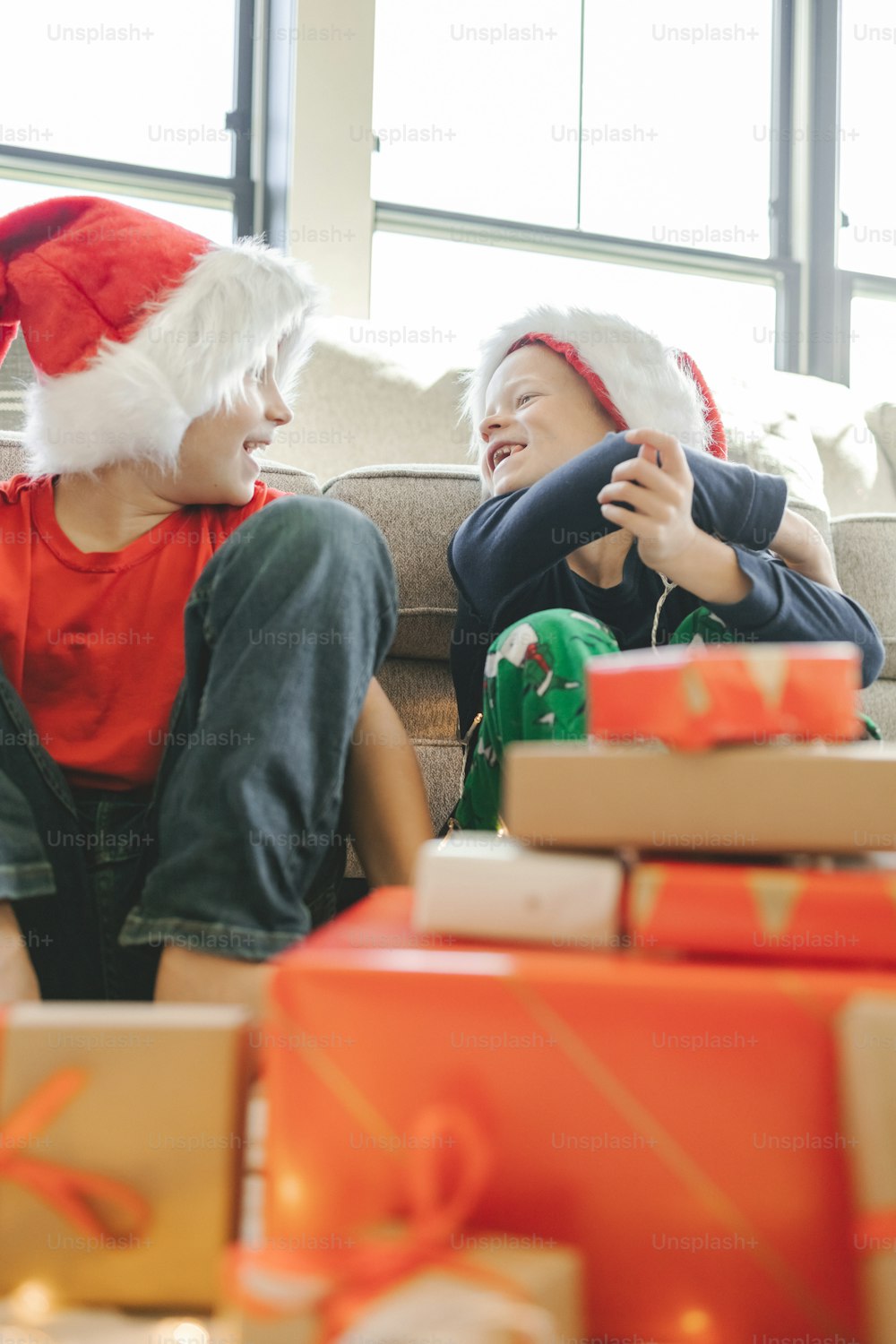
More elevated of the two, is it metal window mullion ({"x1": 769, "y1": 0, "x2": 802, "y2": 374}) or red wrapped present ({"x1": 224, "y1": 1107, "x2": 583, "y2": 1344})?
metal window mullion ({"x1": 769, "y1": 0, "x2": 802, "y2": 374})

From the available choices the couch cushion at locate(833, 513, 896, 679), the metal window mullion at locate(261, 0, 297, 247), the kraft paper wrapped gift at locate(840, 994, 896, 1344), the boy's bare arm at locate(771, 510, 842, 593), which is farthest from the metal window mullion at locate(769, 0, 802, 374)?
the kraft paper wrapped gift at locate(840, 994, 896, 1344)

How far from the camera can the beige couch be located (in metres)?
1.39

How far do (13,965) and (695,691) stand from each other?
0.47 m

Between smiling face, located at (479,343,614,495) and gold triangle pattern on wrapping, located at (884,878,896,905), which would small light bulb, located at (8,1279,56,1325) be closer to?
gold triangle pattern on wrapping, located at (884,878,896,905)

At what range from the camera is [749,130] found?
3537 mm

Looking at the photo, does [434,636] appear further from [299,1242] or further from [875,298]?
[875,298]

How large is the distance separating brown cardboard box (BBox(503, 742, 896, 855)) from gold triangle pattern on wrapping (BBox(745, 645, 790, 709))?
0.08ft

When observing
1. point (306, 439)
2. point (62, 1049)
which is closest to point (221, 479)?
point (62, 1049)

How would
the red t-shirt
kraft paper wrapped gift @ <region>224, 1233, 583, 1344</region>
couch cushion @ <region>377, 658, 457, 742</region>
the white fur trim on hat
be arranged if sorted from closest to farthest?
kraft paper wrapped gift @ <region>224, 1233, 583, 1344</region> → the red t-shirt → the white fur trim on hat → couch cushion @ <region>377, 658, 457, 742</region>

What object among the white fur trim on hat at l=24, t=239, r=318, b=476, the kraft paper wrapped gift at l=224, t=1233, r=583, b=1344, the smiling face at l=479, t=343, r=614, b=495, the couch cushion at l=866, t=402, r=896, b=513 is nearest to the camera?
the kraft paper wrapped gift at l=224, t=1233, r=583, b=1344

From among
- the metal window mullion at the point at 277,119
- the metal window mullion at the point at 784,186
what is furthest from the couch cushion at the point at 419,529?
the metal window mullion at the point at 784,186

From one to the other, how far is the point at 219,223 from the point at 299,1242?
285 centimetres

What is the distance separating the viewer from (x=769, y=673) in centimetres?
51

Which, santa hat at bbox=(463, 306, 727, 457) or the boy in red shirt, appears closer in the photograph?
the boy in red shirt
